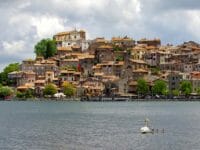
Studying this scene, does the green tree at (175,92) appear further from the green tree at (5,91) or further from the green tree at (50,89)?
the green tree at (5,91)

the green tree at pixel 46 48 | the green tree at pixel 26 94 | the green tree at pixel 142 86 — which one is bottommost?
the green tree at pixel 26 94

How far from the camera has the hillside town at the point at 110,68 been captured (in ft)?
503

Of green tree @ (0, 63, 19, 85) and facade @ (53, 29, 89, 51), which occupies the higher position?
facade @ (53, 29, 89, 51)

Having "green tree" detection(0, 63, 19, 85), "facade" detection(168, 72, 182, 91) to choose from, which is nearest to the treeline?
"facade" detection(168, 72, 182, 91)

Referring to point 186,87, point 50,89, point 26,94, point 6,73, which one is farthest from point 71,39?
point 186,87

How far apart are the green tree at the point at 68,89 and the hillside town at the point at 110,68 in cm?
224

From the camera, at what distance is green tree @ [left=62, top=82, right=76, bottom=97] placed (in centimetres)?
15000

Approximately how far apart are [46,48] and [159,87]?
37.1 metres

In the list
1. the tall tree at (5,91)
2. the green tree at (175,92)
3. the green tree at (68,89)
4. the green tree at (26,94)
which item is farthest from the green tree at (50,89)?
the green tree at (175,92)

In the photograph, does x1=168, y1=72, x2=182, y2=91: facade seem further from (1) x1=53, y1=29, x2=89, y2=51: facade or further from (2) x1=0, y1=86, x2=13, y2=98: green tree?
(2) x1=0, y1=86, x2=13, y2=98: green tree

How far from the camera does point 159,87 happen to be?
150m

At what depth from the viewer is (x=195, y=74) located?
516 ft

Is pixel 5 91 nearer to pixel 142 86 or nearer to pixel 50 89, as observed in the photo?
pixel 50 89

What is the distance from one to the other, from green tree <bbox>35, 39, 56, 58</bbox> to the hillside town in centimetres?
149
